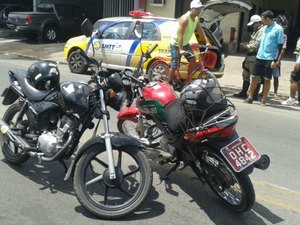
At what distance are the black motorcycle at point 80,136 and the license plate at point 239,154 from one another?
0.68 m

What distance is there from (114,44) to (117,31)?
0.36 m

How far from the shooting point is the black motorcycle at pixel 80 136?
12.4ft

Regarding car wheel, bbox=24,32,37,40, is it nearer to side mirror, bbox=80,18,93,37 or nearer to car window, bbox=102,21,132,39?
car window, bbox=102,21,132,39

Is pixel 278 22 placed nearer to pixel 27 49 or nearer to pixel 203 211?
pixel 203 211

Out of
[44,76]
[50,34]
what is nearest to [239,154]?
[44,76]

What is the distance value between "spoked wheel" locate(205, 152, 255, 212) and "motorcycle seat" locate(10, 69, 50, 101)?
1676mm

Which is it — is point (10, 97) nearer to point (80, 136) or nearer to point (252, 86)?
point (80, 136)

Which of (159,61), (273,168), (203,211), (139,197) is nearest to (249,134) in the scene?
(273,168)

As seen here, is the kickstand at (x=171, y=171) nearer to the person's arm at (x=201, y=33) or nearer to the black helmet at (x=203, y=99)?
the black helmet at (x=203, y=99)

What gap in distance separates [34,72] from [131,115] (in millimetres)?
1196

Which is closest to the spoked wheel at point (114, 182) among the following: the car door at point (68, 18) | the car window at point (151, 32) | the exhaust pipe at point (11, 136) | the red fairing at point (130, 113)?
the exhaust pipe at point (11, 136)

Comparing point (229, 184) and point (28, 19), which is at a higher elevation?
point (28, 19)

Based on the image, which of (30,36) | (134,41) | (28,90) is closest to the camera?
(28,90)

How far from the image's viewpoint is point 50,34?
2059 centimetres
